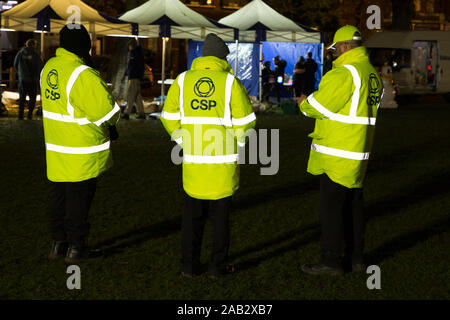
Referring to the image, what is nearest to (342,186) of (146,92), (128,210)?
(128,210)

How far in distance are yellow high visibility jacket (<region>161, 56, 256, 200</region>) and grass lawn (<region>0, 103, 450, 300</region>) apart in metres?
0.78

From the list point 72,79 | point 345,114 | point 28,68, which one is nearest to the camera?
point 345,114

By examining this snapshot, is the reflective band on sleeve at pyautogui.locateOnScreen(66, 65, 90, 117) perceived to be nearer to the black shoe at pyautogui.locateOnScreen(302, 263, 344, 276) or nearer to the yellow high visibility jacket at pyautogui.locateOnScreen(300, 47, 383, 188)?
the yellow high visibility jacket at pyautogui.locateOnScreen(300, 47, 383, 188)

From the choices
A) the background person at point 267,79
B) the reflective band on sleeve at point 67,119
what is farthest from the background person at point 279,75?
the reflective band on sleeve at point 67,119

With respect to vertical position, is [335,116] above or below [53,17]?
below

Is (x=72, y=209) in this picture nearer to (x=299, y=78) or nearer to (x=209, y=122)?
(x=209, y=122)

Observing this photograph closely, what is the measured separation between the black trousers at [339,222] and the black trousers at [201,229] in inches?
30.4

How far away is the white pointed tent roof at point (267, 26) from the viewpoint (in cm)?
2362

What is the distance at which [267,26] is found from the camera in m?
23.8

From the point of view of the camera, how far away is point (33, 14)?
1906cm

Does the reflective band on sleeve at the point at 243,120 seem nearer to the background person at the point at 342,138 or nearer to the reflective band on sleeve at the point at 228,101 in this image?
the reflective band on sleeve at the point at 228,101

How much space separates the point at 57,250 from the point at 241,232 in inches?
76.6

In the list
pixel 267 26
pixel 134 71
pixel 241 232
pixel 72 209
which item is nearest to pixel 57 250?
pixel 72 209

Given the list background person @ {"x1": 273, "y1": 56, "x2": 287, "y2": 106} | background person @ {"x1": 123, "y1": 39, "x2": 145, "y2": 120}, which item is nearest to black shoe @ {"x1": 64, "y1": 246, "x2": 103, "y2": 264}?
background person @ {"x1": 123, "y1": 39, "x2": 145, "y2": 120}
